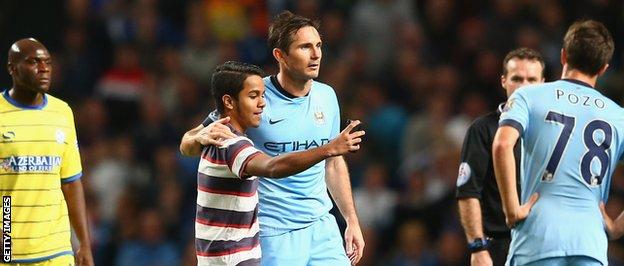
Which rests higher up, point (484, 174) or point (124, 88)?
point (124, 88)

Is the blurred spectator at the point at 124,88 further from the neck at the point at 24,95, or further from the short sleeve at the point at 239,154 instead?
the short sleeve at the point at 239,154

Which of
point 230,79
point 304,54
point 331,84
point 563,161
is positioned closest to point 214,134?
point 230,79

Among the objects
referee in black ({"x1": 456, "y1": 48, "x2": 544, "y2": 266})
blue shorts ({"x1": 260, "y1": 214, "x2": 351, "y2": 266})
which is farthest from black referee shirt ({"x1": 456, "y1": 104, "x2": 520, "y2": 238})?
blue shorts ({"x1": 260, "y1": 214, "x2": 351, "y2": 266})

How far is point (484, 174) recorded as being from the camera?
23.2 feet

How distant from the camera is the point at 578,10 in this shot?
12.1 m

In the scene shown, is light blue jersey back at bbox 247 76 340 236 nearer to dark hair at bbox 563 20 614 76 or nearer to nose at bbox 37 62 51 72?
nose at bbox 37 62 51 72

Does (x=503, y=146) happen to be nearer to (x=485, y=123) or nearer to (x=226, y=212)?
(x=485, y=123)

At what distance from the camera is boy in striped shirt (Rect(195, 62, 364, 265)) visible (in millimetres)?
5586

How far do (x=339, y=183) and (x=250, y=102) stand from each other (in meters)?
1.31

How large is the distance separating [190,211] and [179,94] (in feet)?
5.82

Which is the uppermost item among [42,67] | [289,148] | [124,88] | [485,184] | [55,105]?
[124,88]

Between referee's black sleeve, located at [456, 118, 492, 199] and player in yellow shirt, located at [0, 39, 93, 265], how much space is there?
2317 mm

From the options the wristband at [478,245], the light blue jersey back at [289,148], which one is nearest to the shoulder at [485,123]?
the wristband at [478,245]

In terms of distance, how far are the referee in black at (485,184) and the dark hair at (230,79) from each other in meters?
1.68
